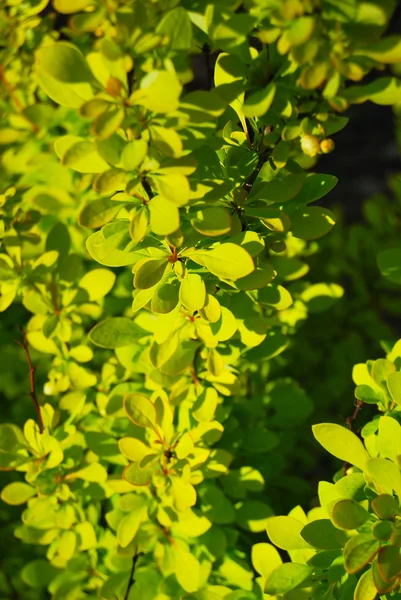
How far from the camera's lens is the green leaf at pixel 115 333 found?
1.23m

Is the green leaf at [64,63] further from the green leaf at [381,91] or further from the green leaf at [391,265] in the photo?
the green leaf at [391,265]

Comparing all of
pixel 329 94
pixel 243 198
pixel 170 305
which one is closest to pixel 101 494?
pixel 170 305

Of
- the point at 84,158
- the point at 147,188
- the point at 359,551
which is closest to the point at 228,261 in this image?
the point at 147,188

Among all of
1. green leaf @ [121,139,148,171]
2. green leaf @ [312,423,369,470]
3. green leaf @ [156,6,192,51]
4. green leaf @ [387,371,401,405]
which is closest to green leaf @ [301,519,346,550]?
green leaf @ [312,423,369,470]

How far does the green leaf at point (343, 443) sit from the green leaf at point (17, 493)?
2.23ft

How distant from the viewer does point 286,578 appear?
1.10 metres

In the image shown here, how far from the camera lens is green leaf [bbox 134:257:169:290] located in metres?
0.96

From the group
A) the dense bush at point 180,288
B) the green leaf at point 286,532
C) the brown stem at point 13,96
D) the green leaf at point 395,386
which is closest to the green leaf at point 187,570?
the dense bush at point 180,288

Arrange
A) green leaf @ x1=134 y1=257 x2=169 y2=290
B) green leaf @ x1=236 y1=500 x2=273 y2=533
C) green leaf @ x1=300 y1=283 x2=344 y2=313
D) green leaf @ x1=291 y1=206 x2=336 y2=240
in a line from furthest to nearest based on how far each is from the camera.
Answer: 1. green leaf @ x1=300 y1=283 x2=344 y2=313
2. green leaf @ x1=236 y1=500 x2=273 y2=533
3. green leaf @ x1=291 y1=206 x2=336 y2=240
4. green leaf @ x1=134 y1=257 x2=169 y2=290

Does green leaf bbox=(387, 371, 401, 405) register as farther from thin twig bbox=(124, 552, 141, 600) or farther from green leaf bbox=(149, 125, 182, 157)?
thin twig bbox=(124, 552, 141, 600)

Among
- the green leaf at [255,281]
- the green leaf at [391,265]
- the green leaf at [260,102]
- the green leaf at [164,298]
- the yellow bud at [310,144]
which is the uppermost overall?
the green leaf at [260,102]

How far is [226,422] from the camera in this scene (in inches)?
57.0

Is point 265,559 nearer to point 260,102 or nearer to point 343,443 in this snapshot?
point 343,443

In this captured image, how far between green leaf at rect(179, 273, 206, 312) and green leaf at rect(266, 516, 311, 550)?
0.45 metres
